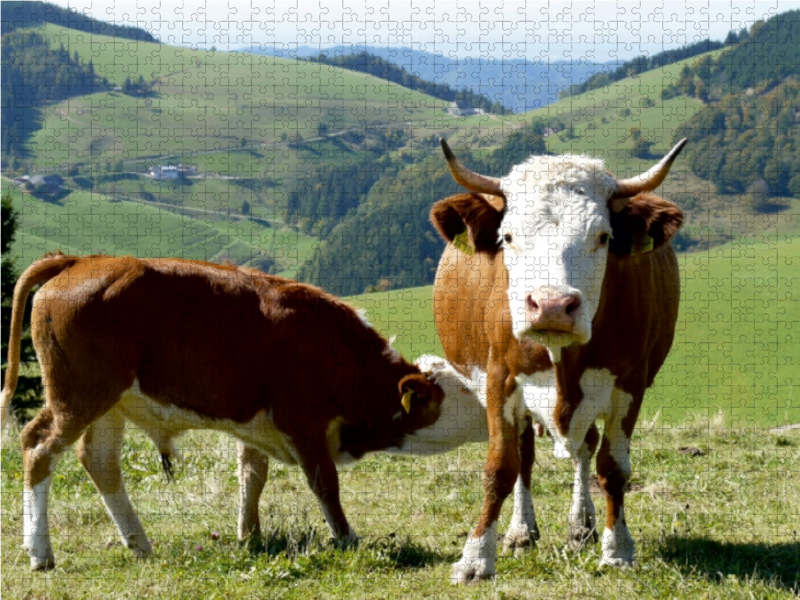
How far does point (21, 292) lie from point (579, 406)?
4.46 m

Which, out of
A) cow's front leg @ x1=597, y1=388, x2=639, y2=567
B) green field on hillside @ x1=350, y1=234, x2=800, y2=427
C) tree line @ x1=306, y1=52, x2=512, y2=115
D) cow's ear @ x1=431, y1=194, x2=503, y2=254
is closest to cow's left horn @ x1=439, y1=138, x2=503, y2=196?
cow's ear @ x1=431, y1=194, x2=503, y2=254

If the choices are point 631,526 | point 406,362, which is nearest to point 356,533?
point 406,362

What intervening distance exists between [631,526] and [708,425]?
405 cm

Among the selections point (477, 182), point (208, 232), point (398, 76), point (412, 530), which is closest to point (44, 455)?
point (412, 530)

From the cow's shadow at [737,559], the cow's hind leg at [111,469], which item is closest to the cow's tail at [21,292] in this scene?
the cow's hind leg at [111,469]

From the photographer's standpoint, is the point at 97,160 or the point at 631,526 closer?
the point at 631,526

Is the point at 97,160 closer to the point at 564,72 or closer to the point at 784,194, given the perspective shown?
the point at 784,194

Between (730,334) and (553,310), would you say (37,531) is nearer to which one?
(553,310)

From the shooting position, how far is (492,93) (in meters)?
9.09

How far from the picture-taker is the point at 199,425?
7938 mm

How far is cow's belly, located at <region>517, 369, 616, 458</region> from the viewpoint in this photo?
666 centimetres

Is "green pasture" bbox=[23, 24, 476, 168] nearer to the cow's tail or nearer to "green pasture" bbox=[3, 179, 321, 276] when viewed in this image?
"green pasture" bbox=[3, 179, 321, 276]

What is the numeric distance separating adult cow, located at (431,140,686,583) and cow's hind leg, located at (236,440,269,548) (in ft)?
7.14

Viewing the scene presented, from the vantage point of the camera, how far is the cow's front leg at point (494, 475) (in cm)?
670
